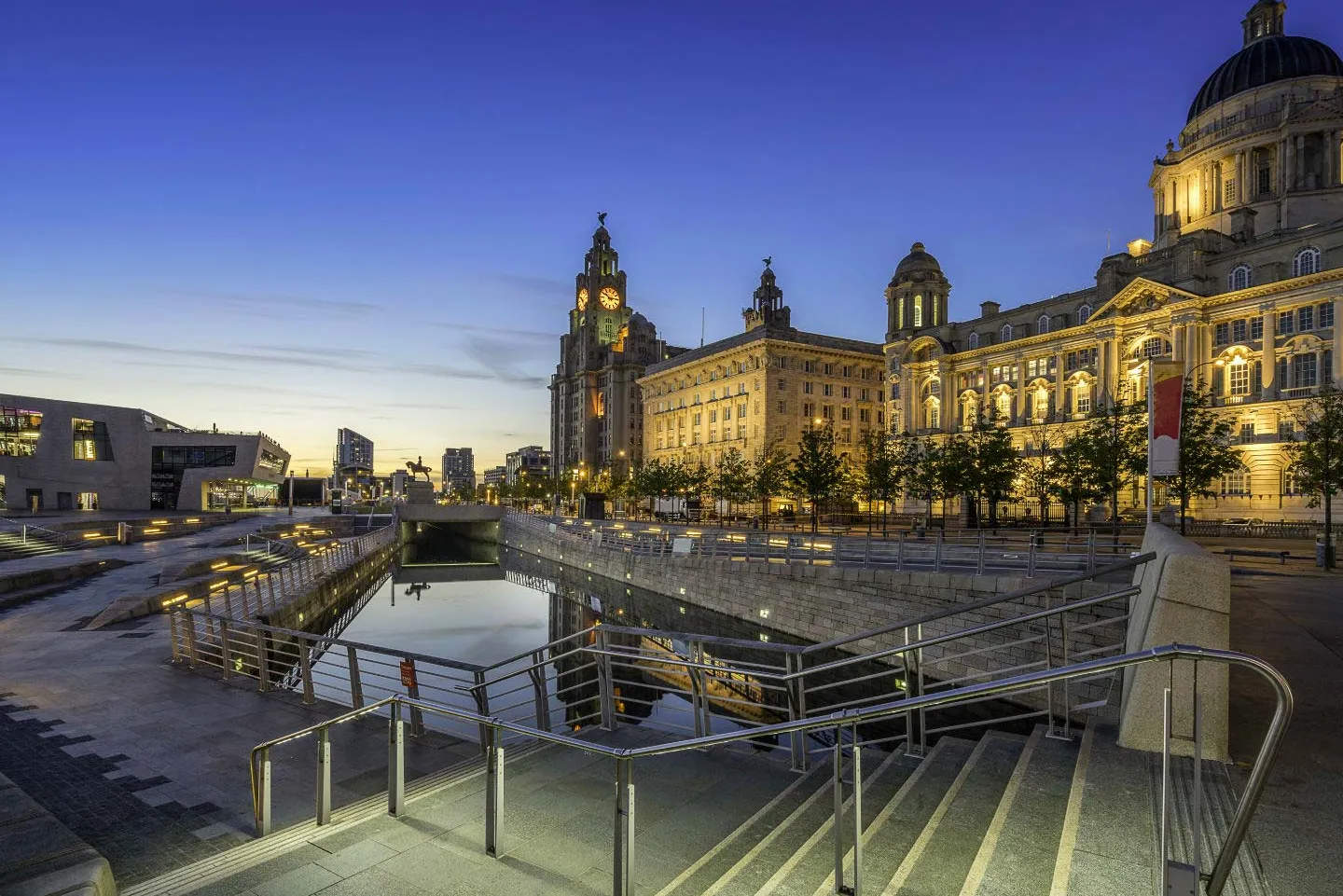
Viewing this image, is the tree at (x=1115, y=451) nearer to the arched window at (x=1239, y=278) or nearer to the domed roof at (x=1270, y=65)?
the arched window at (x=1239, y=278)

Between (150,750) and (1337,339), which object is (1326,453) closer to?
(1337,339)

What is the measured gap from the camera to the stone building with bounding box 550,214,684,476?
6270 inches

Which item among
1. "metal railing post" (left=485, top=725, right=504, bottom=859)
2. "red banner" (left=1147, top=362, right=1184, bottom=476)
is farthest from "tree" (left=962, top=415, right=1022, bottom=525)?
"metal railing post" (left=485, top=725, right=504, bottom=859)

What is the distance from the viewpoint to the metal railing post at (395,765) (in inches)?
274

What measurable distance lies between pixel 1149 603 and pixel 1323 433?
3224 cm

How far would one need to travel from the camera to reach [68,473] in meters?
75.1

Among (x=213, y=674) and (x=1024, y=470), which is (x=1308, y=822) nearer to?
(x=213, y=674)

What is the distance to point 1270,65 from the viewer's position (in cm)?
8094

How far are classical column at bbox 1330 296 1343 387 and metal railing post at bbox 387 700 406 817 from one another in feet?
231

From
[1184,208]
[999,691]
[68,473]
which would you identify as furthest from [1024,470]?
[68,473]

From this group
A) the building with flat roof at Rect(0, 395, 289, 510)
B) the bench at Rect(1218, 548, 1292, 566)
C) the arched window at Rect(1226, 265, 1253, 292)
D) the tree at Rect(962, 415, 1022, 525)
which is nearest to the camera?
the bench at Rect(1218, 548, 1292, 566)

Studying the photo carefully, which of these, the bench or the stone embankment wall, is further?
the bench

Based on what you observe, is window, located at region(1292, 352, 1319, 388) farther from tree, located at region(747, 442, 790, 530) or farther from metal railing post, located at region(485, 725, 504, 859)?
metal railing post, located at region(485, 725, 504, 859)

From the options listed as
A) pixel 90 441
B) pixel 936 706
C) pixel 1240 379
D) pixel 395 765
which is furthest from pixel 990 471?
pixel 90 441
